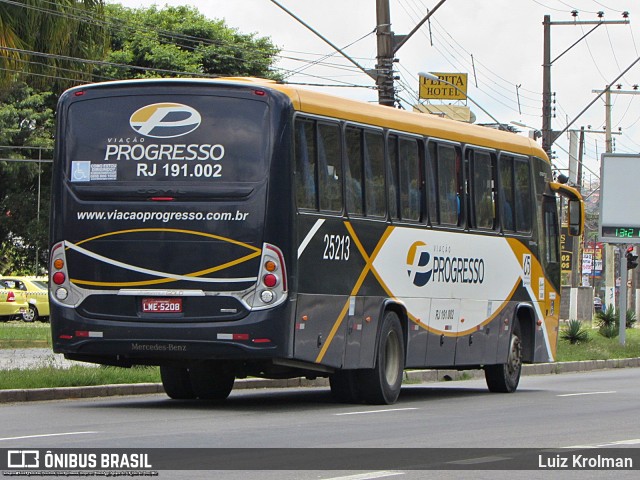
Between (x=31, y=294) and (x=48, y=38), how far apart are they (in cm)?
2154

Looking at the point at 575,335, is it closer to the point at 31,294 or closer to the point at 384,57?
the point at 384,57

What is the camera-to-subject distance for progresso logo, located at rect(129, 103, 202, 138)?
15672 mm

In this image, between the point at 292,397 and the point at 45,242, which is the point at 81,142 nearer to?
the point at 292,397

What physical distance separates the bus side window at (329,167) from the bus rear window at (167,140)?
1.03 m

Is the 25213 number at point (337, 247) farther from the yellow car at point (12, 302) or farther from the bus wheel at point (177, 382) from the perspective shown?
the yellow car at point (12, 302)

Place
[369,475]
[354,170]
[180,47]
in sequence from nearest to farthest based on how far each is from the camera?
[369,475], [354,170], [180,47]

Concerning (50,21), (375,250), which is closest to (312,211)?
(375,250)

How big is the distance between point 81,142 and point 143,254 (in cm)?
146

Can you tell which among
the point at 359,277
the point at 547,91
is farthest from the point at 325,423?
the point at 547,91

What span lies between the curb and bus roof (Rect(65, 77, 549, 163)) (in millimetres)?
3681

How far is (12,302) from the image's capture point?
48.3 m

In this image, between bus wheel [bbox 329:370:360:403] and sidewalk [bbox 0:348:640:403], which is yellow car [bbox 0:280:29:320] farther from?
bus wheel [bbox 329:370:360:403]

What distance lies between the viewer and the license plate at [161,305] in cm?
1550

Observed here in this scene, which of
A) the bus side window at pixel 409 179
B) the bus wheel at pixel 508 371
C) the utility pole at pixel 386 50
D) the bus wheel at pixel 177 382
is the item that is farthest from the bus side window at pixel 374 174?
the utility pole at pixel 386 50
